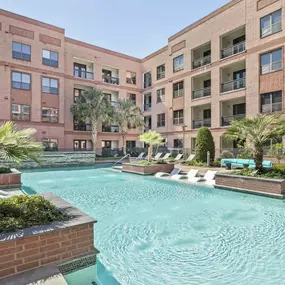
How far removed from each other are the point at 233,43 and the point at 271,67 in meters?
5.78

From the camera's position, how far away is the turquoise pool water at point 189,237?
11.7ft

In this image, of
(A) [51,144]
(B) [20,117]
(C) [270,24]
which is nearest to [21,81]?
(B) [20,117]

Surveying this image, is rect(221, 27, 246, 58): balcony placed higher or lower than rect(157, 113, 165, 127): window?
higher

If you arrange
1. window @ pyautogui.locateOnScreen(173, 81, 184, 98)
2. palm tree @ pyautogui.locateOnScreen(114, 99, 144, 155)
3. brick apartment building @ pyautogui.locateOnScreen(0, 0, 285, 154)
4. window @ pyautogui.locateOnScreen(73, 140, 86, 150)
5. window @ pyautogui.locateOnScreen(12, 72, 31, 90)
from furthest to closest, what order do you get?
1. window @ pyautogui.locateOnScreen(73, 140, 86, 150)
2. palm tree @ pyautogui.locateOnScreen(114, 99, 144, 155)
3. window @ pyautogui.locateOnScreen(173, 81, 184, 98)
4. window @ pyautogui.locateOnScreen(12, 72, 31, 90)
5. brick apartment building @ pyautogui.locateOnScreen(0, 0, 285, 154)

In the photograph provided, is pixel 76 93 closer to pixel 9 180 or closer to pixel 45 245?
pixel 9 180

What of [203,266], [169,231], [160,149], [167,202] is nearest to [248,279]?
[203,266]

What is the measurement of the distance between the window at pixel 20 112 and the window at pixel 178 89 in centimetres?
1583

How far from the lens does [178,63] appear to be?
2580 cm

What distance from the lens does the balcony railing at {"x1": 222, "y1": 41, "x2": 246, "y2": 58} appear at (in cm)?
1978

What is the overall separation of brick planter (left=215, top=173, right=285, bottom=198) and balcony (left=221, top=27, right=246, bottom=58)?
14.1 m

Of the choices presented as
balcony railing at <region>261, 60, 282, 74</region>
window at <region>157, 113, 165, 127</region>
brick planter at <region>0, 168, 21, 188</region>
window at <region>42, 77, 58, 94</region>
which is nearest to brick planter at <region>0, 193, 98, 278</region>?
brick planter at <region>0, 168, 21, 188</region>

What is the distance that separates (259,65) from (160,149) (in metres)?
12.8

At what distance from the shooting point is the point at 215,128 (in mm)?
21297

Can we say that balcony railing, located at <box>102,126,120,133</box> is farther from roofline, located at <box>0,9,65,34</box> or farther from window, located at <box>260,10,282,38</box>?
window, located at <box>260,10,282,38</box>
